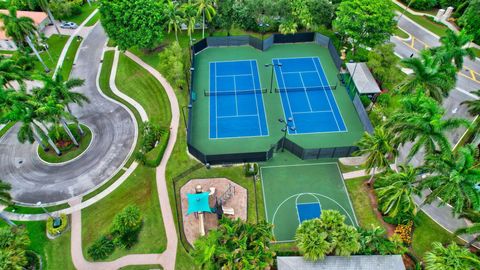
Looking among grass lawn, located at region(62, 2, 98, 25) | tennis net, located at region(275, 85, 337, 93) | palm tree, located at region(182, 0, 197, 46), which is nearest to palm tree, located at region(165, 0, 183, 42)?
palm tree, located at region(182, 0, 197, 46)

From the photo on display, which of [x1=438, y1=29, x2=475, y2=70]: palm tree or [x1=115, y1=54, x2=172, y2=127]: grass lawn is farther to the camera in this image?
[x1=115, y1=54, x2=172, y2=127]: grass lawn

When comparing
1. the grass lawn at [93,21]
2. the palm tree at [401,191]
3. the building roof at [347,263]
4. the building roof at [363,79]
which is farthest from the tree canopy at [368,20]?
the grass lawn at [93,21]

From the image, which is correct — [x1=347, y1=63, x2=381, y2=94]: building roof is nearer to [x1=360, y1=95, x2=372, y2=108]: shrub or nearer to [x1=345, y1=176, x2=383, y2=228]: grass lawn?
[x1=360, y1=95, x2=372, y2=108]: shrub

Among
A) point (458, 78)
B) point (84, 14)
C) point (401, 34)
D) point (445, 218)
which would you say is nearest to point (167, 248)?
point (445, 218)

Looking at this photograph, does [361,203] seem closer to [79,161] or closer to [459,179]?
[459,179]

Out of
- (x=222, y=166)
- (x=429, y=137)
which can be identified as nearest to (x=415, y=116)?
(x=429, y=137)

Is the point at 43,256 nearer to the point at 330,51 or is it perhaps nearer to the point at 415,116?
the point at 415,116

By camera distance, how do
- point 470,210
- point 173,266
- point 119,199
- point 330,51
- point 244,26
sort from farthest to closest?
point 244,26 < point 330,51 < point 119,199 < point 173,266 < point 470,210
